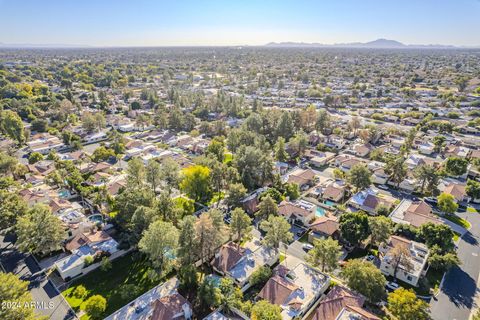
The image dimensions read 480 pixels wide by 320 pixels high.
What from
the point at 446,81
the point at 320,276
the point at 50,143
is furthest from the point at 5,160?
the point at 446,81

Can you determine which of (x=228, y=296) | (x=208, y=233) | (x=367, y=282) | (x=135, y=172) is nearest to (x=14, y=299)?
(x=208, y=233)

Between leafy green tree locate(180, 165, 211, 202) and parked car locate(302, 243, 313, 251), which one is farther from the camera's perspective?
leafy green tree locate(180, 165, 211, 202)

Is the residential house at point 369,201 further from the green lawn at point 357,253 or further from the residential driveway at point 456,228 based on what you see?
the green lawn at point 357,253

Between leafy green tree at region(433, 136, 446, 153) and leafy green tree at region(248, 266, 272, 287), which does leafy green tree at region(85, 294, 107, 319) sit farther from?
leafy green tree at region(433, 136, 446, 153)

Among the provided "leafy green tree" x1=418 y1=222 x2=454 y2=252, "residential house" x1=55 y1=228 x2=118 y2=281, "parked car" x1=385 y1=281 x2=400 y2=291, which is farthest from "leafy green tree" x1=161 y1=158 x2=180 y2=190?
"leafy green tree" x1=418 y1=222 x2=454 y2=252

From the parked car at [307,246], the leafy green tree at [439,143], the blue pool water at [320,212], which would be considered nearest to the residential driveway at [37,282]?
the parked car at [307,246]

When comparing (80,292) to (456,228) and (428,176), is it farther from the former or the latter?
(428,176)

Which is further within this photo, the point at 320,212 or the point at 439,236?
the point at 320,212

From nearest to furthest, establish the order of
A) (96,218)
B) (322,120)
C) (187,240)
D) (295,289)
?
1. (295,289)
2. (187,240)
3. (96,218)
4. (322,120)
